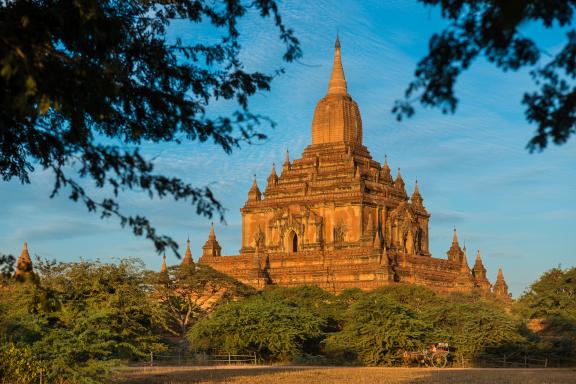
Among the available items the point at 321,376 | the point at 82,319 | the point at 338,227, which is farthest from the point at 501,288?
the point at 82,319

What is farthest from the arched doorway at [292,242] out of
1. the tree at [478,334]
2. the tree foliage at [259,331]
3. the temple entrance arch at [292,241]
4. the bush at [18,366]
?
the bush at [18,366]

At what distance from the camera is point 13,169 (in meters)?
13.0

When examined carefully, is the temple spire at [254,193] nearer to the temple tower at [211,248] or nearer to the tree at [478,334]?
the temple tower at [211,248]

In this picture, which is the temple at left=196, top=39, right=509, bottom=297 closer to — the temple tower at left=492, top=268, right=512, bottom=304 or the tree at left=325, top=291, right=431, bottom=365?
the temple tower at left=492, top=268, right=512, bottom=304

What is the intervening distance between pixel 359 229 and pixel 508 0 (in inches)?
1602

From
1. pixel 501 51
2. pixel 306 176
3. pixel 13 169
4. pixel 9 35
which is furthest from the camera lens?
pixel 306 176

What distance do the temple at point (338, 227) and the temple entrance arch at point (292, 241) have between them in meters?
0.07

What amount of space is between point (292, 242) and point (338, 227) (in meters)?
3.35

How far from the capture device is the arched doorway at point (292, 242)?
166ft

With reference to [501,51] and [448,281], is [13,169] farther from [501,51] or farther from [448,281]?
[448,281]

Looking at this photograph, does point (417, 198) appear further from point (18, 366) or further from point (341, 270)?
point (18, 366)

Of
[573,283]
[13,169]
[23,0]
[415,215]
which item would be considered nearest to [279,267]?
[415,215]

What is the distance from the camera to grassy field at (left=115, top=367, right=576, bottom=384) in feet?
73.2

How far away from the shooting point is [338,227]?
4881 centimetres
